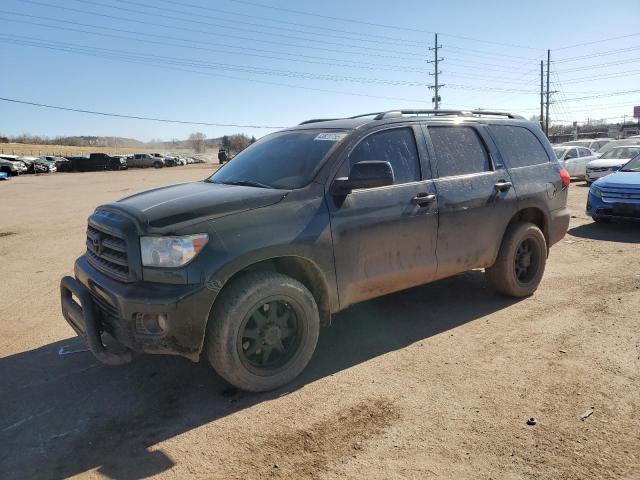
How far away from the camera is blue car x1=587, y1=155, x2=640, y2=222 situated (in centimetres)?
877

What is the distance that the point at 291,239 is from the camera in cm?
344

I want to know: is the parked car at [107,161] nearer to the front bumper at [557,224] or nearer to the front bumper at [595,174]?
the front bumper at [595,174]

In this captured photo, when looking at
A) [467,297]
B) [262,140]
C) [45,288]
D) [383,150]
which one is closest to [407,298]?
[467,297]

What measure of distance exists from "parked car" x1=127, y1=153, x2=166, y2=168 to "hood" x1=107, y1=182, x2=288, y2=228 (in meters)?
60.1

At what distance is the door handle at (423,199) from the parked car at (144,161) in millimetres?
60348

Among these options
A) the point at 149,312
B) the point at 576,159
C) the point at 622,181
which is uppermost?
the point at 576,159

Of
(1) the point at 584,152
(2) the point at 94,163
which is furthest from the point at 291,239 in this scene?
(2) the point at 94,163

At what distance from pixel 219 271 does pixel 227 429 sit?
3.23 ft

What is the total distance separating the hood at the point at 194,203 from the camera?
3.24 meters

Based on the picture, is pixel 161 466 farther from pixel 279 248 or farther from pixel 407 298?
pixel 407 298


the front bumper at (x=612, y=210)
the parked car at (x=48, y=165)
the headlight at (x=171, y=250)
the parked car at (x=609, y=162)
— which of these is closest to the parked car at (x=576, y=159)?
the parked car at (x=609, y=162)

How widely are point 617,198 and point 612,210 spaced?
0.23 meters

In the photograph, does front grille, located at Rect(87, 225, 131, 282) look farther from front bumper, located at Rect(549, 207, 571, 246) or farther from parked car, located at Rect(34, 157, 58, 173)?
parked car, located at Rect(34, 157, 58, 173)

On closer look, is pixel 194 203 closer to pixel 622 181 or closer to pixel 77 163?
pixel 622 181
